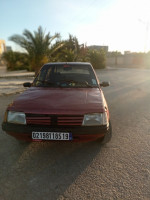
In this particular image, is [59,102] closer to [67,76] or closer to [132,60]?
[67,76]

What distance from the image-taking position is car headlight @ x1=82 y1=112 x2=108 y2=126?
2.13m

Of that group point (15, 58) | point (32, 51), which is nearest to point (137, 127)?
point (32, 51)

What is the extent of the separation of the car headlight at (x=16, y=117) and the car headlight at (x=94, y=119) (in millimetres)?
934

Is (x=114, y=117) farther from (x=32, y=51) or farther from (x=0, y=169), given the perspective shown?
(x=32, y=51)

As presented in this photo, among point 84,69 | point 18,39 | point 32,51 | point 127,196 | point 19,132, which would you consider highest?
point 18,39

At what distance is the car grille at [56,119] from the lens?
2098mm

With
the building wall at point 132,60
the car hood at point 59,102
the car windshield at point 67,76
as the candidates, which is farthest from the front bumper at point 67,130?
the building wall at point 132,60

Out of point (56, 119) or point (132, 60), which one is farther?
point (132, 60)

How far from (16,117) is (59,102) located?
0.70 metres

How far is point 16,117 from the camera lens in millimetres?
2189

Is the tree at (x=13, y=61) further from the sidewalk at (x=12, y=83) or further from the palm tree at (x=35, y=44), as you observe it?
the palm tree at (x=35, y=44)

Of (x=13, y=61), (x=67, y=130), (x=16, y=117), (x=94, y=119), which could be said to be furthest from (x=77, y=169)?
(x=13, y=61)

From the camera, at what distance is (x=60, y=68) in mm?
3639

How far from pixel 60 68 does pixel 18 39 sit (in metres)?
8.67
